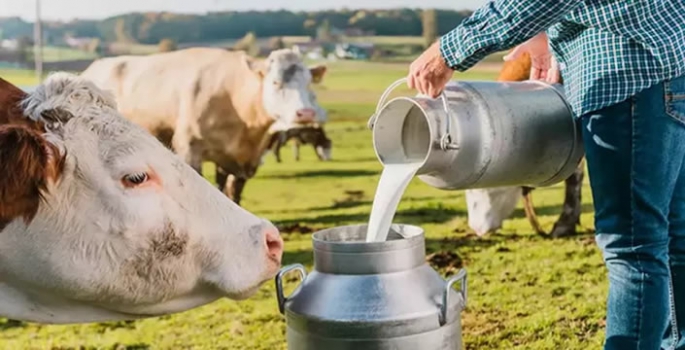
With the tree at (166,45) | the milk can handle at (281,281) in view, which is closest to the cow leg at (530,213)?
the tree at (166,45)

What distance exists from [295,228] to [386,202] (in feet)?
12.2

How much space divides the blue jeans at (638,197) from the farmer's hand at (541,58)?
1.30 ft

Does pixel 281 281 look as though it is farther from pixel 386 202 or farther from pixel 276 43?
pixel 276 43

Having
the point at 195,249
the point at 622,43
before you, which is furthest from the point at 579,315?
the point at 195,249

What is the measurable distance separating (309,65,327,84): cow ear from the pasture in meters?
0.14

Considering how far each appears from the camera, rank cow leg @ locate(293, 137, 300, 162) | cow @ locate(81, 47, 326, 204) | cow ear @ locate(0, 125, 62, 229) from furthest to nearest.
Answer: cow leg @ locate(293, 137, 300, 162) → cow @ locate(81, 47, 326, 204) → cow ear @ locate(0, 125, 62, 229)

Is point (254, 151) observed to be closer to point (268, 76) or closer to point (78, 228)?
point (268, 76)

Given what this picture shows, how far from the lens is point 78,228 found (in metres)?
1.64

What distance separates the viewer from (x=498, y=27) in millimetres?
1822

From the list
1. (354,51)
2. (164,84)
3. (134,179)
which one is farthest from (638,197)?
(354,51)

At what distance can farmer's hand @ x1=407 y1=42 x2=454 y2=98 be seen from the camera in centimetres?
190

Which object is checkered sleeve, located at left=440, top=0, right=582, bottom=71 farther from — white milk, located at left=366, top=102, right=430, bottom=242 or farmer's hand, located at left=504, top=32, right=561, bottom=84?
farmer's hand, located at left=504, top=32, right=561, bottom=84

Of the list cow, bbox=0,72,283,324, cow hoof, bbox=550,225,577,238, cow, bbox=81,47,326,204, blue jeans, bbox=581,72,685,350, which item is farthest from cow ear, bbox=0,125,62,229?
cow hoof, bbox=550,225,577,238

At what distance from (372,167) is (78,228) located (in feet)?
15.7
